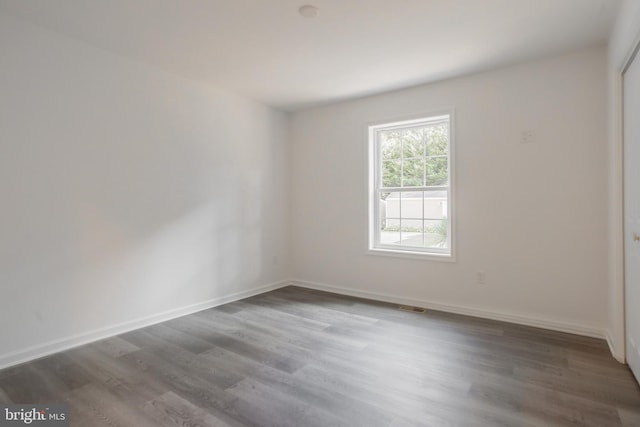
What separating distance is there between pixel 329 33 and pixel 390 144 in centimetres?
185

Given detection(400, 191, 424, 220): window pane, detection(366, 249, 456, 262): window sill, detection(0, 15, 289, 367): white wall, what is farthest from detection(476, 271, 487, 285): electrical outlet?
detection(0, 15, 289, 367): white wall

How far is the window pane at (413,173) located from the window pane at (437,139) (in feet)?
0.59

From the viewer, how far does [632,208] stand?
2256mm

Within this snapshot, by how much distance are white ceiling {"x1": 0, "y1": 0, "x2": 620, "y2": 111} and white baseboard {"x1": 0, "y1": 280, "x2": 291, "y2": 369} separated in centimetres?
253

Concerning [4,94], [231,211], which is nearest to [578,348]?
[231,211]

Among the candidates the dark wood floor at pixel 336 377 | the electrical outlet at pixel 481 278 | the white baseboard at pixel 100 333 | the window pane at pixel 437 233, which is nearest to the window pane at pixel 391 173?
the window pane at pixel 437 233

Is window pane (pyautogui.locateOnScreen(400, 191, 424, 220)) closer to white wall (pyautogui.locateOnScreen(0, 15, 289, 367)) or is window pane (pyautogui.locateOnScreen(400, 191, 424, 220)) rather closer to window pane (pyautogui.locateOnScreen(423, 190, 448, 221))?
window pane (pyautogui.locateOnScreen(423, 190, 448, 221))

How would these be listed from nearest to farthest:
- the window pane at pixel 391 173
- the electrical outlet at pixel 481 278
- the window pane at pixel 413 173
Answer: the electrical outlet at pixel 481 278 → the window pane at pixel 413 173 → the window pane at pixel 391 173

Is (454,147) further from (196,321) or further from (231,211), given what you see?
(196,321)

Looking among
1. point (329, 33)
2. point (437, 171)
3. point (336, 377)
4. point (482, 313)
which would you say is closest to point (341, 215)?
point (437, 171)

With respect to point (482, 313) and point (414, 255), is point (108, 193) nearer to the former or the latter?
point (414, 255)

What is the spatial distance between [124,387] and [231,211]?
2.36m

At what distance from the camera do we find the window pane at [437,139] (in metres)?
3.85

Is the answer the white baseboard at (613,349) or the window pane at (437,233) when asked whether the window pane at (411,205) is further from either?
the white baseboard at (613,349)
